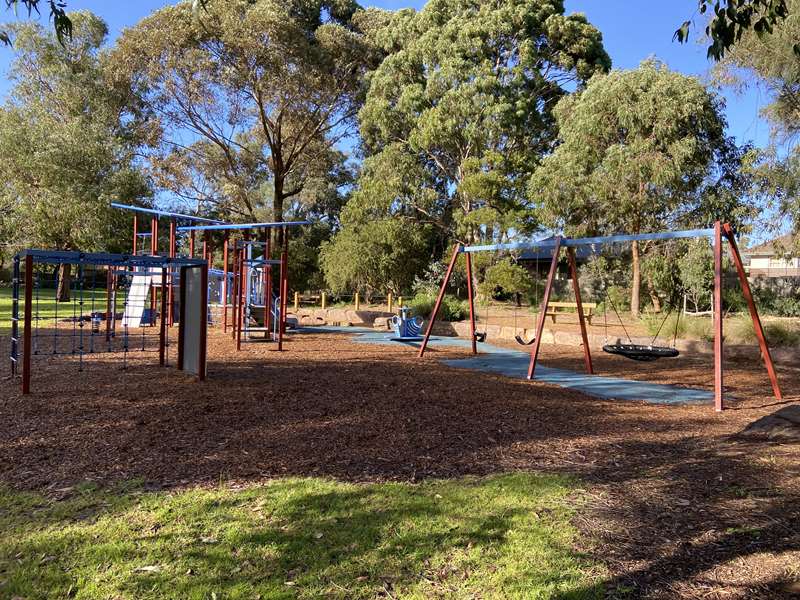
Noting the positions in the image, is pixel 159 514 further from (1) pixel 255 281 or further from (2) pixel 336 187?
(2) pixel 336 187

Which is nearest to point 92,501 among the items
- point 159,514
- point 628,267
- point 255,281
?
point 159,514

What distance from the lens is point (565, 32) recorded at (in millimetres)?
→ 25297

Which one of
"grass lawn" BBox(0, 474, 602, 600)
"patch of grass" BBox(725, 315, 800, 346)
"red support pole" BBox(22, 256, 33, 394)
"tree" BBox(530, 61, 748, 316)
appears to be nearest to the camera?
"grass lawn" BBox(0, 474, 602, 600)

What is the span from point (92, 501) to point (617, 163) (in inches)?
703

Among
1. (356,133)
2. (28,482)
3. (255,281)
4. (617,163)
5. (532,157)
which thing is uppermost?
(356,133)

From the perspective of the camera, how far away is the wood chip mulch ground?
305 centimetres

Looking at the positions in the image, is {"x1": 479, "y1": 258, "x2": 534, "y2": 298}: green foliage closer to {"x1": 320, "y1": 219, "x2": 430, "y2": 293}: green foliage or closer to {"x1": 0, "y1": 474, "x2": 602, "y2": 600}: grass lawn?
{"x1": 320, "y1": 219, "x2": 430, "y2": 293}: green foliage

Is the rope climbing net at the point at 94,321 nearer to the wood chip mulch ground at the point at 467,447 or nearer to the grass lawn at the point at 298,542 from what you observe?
→ the wood chip mulch ground at the point at 467,447

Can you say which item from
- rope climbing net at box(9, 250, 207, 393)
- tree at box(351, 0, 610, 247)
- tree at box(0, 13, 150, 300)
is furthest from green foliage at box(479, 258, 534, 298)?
tree at box(0, 13, 150, 300)

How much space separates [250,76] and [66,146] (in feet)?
24.7

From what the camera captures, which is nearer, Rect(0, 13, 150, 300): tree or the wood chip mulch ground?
the wood chip mulch ground

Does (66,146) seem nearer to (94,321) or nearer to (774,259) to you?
(94,321)

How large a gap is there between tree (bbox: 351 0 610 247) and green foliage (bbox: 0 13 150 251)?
10110mm

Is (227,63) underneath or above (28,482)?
above
